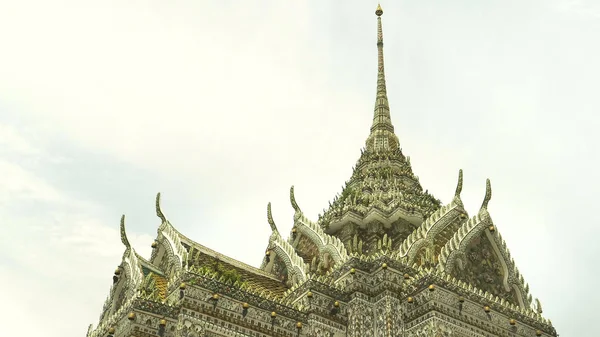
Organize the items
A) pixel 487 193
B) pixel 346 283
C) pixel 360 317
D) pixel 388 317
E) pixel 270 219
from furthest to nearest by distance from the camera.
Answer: pixel 270 219 → pixel 487 193 → pixel 346 283 → pixel 360 317 → pixel 388 317

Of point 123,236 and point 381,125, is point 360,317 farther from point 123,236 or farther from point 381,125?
point 381,125

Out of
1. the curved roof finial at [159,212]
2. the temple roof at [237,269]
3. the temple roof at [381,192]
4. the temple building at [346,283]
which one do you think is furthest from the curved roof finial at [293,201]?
the curved roof finial at [159,212]

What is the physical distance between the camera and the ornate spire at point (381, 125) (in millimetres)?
28031

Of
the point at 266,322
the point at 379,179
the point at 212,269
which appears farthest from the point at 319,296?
the point at 379,179

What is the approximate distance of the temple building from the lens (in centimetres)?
1620

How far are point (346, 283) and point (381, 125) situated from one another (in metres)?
11.4

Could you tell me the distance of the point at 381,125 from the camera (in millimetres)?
28797

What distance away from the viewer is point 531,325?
1961 cm

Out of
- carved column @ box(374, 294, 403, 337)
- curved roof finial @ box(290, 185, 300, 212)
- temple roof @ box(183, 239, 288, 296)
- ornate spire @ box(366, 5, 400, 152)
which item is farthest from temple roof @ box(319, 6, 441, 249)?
carved column @ box(374, 294, 403, 337)

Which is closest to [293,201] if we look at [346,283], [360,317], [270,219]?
[270,219]

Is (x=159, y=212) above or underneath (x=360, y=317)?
Result: above

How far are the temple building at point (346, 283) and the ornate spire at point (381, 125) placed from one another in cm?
419

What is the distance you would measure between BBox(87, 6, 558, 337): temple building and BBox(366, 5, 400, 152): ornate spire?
4.19m

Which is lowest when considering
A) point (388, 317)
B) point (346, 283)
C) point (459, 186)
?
point (388, 317)
